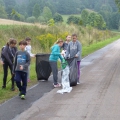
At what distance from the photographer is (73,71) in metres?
12.4

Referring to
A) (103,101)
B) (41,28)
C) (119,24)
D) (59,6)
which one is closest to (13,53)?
(103,101)

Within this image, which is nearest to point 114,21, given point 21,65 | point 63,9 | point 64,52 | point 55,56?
point 63,9

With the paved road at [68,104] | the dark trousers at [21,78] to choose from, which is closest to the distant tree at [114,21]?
the paved road at [68,104]

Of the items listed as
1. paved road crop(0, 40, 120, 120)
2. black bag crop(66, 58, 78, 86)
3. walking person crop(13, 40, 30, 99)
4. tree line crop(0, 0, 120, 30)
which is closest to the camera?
paved road crop(0, 40, 120, 120)

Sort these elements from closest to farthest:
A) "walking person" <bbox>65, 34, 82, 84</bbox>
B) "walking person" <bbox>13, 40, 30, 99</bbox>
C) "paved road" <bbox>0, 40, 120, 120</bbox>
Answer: "paved road" <bbox>0, 40, 120, 120</bbox>
"walking person" <bbox>13, 40, 30, 99</bbox>
"walking person" <bbox>65, 34, 82, 84</bbox>

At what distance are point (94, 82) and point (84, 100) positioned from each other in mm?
3422

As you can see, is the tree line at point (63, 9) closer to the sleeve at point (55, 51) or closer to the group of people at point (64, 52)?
the group of people at point (64, 52)

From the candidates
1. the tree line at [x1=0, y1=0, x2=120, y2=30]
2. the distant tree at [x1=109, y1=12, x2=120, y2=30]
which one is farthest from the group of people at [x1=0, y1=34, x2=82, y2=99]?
the distant tree at [x1=109, y1=12, x2=120, y2=30]

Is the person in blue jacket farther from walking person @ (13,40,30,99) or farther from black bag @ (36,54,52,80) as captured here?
walking person @ (13,40,30,99)

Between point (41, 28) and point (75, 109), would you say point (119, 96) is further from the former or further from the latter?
point (41, 28)

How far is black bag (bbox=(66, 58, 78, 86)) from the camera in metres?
12.3

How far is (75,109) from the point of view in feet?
29.0

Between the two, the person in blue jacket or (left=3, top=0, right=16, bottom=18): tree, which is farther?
(left=3, top=0, right=16, bottom=18): tree

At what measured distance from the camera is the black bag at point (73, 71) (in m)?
12.3
